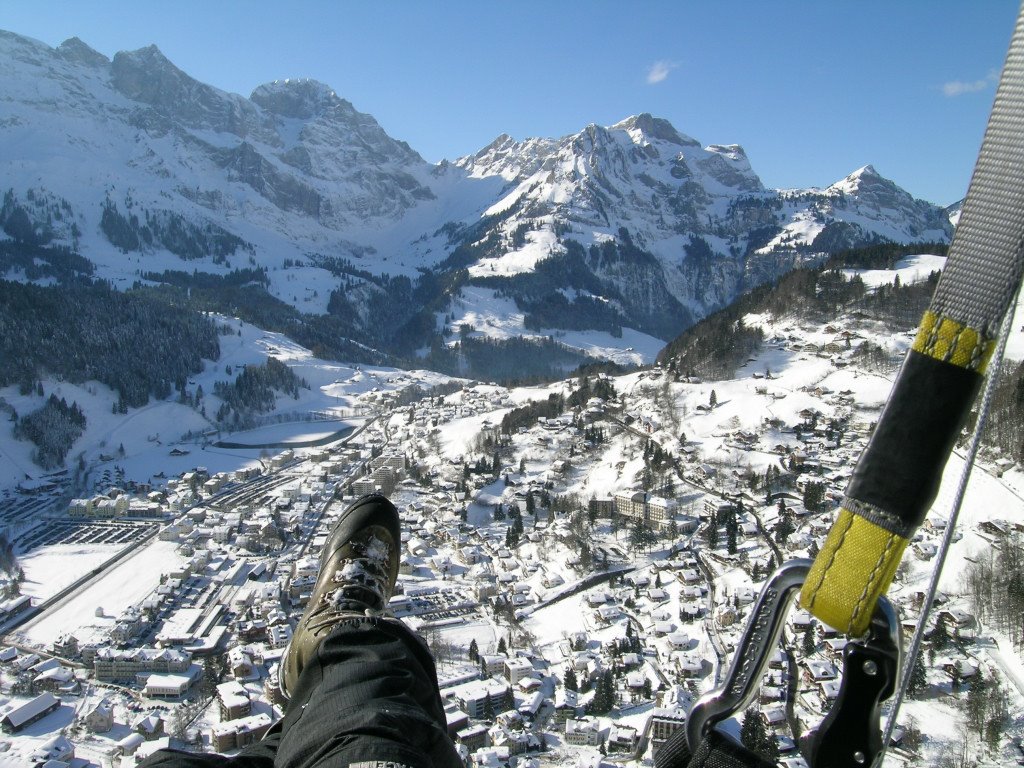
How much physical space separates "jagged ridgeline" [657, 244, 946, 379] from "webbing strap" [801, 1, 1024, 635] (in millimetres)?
38840

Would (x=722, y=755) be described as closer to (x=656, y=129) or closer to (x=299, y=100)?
(x=656, y=129)

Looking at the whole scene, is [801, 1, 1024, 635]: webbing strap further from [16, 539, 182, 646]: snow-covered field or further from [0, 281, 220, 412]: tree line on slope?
[0, 281, 220, 412]: tree line on slope

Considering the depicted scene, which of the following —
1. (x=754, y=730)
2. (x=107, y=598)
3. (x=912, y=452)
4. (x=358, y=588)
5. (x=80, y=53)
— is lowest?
(x=107, y=598)

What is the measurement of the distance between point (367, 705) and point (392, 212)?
543 feet

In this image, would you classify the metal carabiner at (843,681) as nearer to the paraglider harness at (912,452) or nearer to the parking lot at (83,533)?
the paraglider harness at (912,452)

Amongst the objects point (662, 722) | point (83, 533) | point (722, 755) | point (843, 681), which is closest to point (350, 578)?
point (722, 755)

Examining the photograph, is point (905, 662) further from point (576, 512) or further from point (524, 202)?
point (524, 202)

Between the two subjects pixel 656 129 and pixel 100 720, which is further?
pixel 656 129

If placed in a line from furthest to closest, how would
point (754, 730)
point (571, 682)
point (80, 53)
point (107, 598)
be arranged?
point (80, 53), point (107, 598), point (571, 682), point (754, 730)

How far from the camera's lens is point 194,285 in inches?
3654

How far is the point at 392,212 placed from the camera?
159 meters

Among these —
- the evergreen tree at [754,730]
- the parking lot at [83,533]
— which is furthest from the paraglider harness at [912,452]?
the parking lot at [83,533]

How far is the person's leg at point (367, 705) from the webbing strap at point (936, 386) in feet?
4.62

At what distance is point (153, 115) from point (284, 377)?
113m
